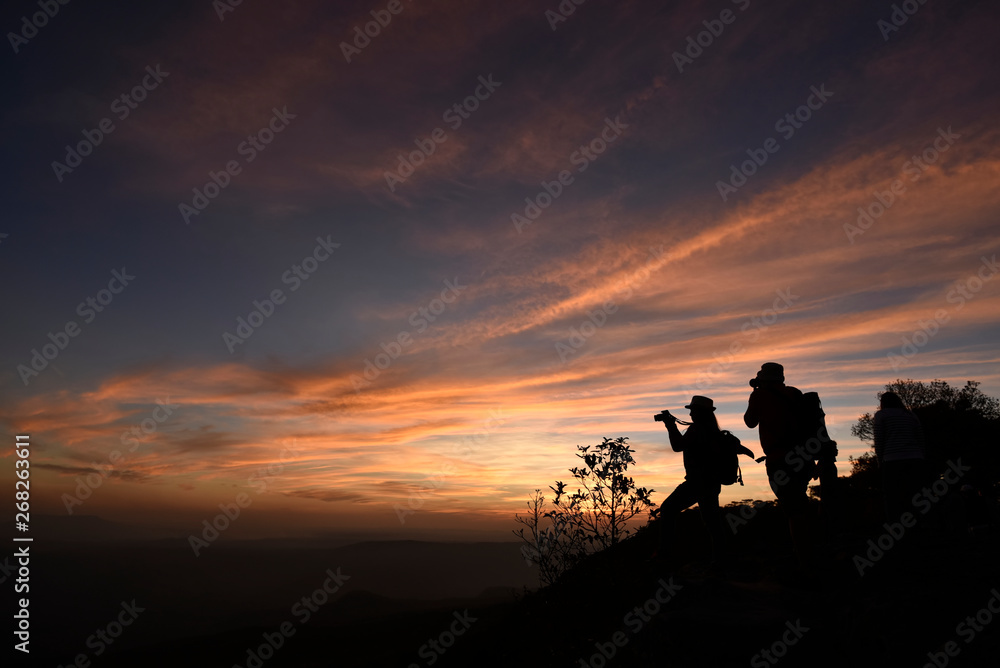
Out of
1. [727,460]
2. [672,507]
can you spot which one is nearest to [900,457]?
[727,460]

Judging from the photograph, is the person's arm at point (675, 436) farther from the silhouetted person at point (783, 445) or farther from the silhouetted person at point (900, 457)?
the silhouetted person at point (900, 457)

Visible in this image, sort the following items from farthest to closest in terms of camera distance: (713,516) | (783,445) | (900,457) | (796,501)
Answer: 1. (900,457)
2. (713,516)
3. (783,445)
4. (796,501)

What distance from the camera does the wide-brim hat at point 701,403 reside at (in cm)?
807

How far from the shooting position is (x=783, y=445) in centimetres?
647

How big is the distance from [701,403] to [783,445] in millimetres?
1702

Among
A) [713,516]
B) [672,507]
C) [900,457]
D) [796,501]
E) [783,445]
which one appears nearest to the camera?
[796,501]

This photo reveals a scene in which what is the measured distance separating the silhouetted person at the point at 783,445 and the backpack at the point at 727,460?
3.49ft

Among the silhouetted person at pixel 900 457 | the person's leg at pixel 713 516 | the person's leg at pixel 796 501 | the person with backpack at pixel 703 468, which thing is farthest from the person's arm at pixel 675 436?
the silhouetted person at pixel 900 457

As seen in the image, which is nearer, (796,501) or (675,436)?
(796,501)

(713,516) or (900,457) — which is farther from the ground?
(900,457)

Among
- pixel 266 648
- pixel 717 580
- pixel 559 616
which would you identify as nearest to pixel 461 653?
pixel 559 616

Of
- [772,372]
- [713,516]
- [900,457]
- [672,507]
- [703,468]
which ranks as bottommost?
[713,516]

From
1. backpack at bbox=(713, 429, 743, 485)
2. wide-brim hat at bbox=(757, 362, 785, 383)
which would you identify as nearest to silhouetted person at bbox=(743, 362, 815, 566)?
wide-brim hat at bbox=(757, 362, 785, 383)

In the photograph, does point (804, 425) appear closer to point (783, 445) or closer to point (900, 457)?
point (783, 445)
